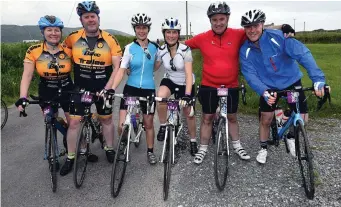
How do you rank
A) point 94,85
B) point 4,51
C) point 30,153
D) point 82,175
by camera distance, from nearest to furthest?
point 82,175, point 94,85, point 30,153, point 4,51

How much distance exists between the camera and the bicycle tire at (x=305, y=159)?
155 inches

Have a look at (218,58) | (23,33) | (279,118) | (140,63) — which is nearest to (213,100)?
(218,58)

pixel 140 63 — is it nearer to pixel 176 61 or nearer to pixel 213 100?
pixel 176 61

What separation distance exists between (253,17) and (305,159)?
7.16ft

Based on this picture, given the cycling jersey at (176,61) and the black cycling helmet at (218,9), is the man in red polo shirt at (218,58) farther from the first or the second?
the cycling jersey at (176,61)

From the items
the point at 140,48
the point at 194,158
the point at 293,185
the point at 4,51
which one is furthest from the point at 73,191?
the point at 4,51

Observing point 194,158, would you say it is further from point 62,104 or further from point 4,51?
point 4,51

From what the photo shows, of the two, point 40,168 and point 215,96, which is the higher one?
point 215,96

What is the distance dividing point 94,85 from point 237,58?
2.43 m

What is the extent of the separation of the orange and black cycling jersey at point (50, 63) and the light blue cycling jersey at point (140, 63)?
3.17 feet

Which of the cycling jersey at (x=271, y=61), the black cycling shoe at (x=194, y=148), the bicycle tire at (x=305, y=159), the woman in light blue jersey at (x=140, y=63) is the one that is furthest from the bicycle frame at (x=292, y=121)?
the woman in light blue jersey at (x=140, y=63)

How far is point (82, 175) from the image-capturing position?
4.70 meters

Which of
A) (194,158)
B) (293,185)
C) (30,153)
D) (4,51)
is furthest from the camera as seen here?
(4,51)

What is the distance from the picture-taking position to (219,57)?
4867 millimetres
